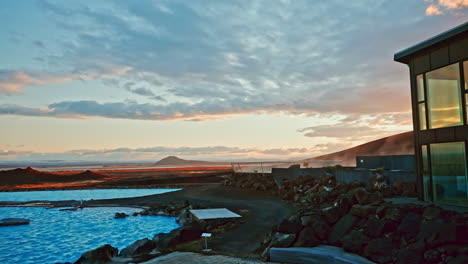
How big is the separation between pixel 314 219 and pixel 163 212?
20.3 metres

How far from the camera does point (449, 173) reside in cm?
1548

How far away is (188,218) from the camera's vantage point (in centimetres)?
2784

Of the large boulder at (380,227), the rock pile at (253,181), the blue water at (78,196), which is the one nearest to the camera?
the large boulder at (380,227)

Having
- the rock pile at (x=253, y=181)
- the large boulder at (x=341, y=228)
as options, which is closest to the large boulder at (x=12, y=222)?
the rock pile at (x=253, y=181)

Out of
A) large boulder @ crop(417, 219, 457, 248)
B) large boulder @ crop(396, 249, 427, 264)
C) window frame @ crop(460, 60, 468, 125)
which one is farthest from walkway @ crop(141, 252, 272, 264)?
window frame @ crop(460, 60, 468, 125)

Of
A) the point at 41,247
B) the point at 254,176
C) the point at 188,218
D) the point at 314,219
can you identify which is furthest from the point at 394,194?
the point at 254,176

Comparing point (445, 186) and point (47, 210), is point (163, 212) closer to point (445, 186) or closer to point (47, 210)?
point (47, 210)

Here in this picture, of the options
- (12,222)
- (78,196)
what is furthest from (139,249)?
(78,196)

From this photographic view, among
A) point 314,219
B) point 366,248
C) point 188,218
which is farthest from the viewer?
point 188,218

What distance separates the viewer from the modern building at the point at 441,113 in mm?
15016

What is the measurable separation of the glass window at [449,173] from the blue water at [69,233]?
57.5ft

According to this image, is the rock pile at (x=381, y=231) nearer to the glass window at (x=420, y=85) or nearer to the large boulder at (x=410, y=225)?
the large boulder at (x=410, y=225)

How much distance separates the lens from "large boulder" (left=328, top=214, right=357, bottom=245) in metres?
14.4

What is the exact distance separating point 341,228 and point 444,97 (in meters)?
7.63
